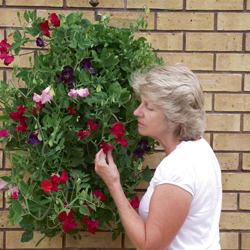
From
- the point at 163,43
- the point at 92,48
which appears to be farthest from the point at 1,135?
the point at 163,43

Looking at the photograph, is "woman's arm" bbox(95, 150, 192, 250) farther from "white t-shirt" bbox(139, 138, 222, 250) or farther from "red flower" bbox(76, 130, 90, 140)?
"red flower" bbox(76, 130, 90, 140)

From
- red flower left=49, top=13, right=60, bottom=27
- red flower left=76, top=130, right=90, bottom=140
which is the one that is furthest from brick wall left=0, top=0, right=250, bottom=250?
red flower left=76, top=130, right=90, bottom=140

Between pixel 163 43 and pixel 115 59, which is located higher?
pixel 163 43

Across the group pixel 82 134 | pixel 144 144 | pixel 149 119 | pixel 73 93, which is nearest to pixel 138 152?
pixel 144 144

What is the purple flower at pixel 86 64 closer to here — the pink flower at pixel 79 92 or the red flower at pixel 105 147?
the pink flower at pixel 79 92

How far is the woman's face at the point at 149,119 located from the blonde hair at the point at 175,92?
0.07ft

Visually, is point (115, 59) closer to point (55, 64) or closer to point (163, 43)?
point (55, 64)

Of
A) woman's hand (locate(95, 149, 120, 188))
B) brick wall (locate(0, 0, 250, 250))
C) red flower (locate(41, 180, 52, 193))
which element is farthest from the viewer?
brick wall (locate(0, 0, 250, 250))

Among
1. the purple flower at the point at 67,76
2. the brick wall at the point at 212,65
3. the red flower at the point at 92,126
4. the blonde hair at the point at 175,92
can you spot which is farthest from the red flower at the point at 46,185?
the brick wall at the point at 212,65

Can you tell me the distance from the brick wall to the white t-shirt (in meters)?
0.44

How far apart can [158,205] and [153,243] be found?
14cm

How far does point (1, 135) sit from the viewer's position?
43.3 inches

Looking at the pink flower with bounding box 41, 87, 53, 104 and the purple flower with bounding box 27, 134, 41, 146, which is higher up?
the pink flower with bounding box 41, 87, 53, 104

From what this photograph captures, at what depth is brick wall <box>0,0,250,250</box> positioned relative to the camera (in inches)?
60.4
